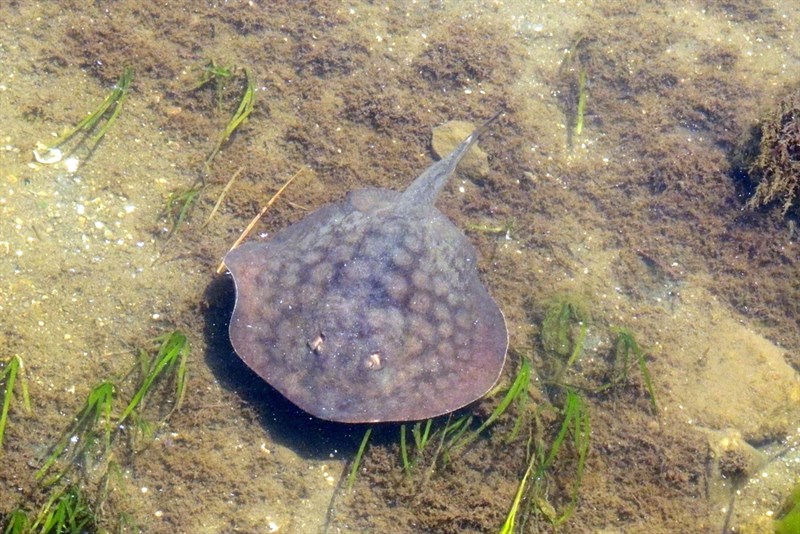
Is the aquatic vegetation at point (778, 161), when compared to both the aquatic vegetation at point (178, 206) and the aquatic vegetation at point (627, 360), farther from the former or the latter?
the aquatic vegetation at point (178, 206)

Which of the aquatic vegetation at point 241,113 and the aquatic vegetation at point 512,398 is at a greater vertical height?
the aquatic vegetation at point 241,113

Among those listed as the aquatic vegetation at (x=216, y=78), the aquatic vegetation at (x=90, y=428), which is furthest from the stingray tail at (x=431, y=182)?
the aquatic vegetation at (x=90, y=428)

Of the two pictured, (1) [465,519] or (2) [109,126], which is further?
(2) [109,126]

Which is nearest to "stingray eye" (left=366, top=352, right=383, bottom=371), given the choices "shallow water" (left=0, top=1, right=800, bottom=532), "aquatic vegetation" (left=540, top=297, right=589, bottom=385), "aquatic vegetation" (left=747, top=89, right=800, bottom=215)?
"shallow water" (left=0, top=1, right=800, bottom=532)

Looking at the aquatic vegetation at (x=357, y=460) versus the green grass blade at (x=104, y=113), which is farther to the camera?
the green grass blade at (x=104, y=113)

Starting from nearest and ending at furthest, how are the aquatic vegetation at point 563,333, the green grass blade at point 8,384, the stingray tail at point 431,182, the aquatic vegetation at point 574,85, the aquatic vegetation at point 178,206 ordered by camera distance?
the green grass blade at point 8,384 < the stingray tail at point 431,182 < the aquatic vegetation at point 563,333 < the aquatic vegetation at point 178,206 < the aquatic vegetation at point 574,85

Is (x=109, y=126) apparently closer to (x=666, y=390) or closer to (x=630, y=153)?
(x=630, y=153)

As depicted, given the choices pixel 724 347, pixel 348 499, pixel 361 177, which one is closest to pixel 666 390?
pixel 724 347

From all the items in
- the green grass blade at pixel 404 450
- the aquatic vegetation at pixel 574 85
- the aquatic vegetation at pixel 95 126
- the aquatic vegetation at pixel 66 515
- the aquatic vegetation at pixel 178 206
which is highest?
the aquatic vegetation at pixel 574 85
